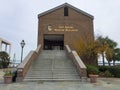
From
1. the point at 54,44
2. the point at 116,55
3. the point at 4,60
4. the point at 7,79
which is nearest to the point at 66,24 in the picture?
the point at 54,44

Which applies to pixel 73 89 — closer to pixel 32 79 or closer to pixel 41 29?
pixel 32 79

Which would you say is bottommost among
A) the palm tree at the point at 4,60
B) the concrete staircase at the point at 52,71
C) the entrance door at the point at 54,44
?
the concrete staircase at the point at 52,71

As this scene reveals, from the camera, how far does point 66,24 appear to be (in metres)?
29.2

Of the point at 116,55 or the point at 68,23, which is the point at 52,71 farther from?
the point at 116,55

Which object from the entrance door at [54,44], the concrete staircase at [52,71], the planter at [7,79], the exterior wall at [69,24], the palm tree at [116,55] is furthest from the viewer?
the entrance door at [54,44]

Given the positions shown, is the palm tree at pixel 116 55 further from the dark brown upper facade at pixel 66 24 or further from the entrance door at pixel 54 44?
the entrance door at pixel 54 44

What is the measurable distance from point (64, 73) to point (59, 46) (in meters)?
19.9

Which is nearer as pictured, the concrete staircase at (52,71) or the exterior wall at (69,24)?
the concrete staircase at (52,71)

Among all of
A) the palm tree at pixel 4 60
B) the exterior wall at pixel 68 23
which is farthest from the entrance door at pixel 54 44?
the palm tree at pixel 4 60

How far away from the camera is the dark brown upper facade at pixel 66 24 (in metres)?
29.0

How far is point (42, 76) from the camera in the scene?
14.1 metres

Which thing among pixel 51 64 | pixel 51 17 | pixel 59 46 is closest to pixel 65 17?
pixel 51 17

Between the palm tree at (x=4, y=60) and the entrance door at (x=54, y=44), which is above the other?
the entrance door at (x=54, y=44)

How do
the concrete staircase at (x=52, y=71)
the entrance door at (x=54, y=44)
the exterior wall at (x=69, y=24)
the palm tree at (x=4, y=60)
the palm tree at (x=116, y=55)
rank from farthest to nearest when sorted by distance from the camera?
the entrance door at (x=54, y=44) → the palm tree at (x=116, y=55) → the exterior wall at (x=69, y=24) → the palm tree at (x=4, y=60) → the concrete staircase at (x=52, y=71)
